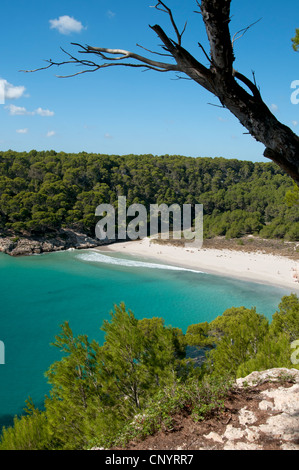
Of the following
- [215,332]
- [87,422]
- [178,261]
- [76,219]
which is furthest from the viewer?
[76,219]

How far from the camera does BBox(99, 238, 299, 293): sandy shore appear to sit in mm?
23953

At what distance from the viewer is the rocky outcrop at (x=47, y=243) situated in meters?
32.0

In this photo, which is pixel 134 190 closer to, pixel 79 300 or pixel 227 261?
pixel 227 261

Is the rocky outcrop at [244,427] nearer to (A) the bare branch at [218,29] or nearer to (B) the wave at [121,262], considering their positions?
(A) the bare branch at [218,29]

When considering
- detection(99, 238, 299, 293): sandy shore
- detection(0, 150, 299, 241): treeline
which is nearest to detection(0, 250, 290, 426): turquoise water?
detection(99, 238, 299, 293): sandy shore

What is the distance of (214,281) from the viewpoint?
23.7 meters

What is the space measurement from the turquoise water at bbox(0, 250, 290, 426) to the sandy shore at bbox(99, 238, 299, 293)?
1683mm

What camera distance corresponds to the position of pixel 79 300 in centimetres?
2027

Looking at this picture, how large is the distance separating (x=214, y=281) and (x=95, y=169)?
29.1m

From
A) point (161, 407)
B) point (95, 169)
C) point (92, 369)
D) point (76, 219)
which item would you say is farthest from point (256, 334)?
point (95, 169)

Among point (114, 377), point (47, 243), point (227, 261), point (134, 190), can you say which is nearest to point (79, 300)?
point (114, 377)

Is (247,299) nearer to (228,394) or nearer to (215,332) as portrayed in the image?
(215,332)

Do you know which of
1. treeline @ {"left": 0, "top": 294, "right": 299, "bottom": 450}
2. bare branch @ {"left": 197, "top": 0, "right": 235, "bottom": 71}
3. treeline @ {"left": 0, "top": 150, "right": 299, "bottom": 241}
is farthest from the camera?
treeline @ {"left": 0, "top": 150, "right": 299, "bottom": 241}

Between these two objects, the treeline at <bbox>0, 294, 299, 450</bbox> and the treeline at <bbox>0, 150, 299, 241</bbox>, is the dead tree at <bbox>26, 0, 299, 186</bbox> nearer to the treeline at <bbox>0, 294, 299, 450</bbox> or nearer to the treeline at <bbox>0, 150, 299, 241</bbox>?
the treeline at <bbox>0, 294, 299, 450</bbox>
